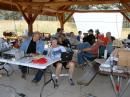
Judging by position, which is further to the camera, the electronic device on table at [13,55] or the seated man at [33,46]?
the seated man at [33,46]

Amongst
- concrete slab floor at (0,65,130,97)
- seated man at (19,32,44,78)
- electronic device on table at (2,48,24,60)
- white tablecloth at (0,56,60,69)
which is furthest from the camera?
seated man at (19,32,44,78)

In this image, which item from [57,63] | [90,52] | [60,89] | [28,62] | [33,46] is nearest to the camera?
[28,62]

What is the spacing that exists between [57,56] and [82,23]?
35.6ft

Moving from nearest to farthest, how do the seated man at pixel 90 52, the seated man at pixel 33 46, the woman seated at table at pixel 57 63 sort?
the woman seated at table at pixel 57 63
the seated man at pixel 33 46
the seated man at pixel 90 52

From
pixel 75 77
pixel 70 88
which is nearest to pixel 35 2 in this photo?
pixel 75 77

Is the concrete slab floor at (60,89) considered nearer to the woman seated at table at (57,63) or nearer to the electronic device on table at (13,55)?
the woman seated at table at (57,63)

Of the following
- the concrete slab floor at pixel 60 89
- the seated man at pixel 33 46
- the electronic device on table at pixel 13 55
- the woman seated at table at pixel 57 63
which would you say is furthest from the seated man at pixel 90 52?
the electronic device on table at pixel 13 55

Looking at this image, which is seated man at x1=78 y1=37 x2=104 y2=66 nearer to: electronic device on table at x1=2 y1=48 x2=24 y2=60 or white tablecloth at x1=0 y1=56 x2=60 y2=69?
white tablecloth at x1=0 y1=56 x2=60 y2=69

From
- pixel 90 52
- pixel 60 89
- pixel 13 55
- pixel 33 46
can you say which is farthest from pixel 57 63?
pixel 90 52

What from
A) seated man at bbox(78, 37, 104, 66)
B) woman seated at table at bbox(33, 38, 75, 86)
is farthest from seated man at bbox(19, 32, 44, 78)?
seated man at bbox(78, 37, 104, 66)

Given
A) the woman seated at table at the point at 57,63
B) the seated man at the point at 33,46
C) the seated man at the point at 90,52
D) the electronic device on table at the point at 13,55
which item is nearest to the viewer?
the electronic device on table at the point at 13,55

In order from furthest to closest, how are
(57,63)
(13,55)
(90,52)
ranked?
1. (90,52)
2. (57,63)
3. (13,55)

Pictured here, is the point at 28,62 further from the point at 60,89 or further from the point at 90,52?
the point at 90,52

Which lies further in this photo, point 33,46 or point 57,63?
point 33,46
